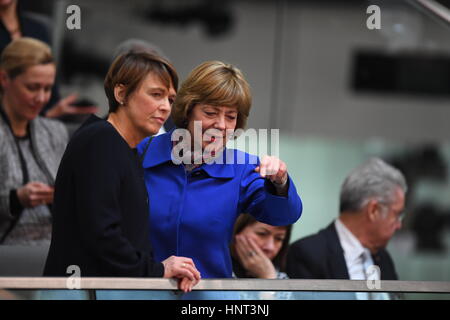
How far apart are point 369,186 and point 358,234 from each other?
225 millimetres

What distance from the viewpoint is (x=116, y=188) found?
2.52 m

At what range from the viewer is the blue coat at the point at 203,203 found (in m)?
2.65

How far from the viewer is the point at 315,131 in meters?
6.46

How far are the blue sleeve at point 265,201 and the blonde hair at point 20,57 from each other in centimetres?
118

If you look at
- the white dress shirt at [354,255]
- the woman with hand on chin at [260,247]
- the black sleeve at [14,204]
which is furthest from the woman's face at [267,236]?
the black sleeve at [14,204]

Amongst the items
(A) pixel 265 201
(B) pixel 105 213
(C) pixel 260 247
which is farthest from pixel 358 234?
(B) pixel 105 213

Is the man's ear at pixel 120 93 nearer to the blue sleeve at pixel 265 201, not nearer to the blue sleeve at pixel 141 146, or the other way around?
the blue sleeve at pixel 141 146

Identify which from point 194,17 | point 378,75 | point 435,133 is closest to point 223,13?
point 194,17

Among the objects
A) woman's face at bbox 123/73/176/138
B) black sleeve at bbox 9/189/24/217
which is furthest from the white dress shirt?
black sleeve at bbox 9/189/24/217

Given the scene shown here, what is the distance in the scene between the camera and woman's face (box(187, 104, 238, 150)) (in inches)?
103

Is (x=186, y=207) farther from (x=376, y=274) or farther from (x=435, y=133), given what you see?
(x=435, y=133)

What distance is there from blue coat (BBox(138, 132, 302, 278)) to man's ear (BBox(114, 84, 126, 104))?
0.44 feet

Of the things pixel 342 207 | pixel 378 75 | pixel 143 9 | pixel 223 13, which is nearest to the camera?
pixel 342 207
